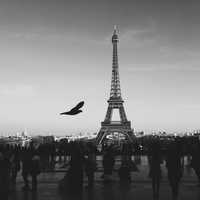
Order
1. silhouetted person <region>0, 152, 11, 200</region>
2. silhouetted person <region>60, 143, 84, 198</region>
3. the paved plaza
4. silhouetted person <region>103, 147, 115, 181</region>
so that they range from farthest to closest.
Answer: silhouetted person <region>103, 147, 115, 181</region> < the paved plaza < silhouetted person <region>60, 143, 84, 198</region> < silhouetted person <region>0, 152, 11, 200</region>

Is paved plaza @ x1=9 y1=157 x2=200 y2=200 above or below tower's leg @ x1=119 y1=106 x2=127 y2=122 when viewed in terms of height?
below

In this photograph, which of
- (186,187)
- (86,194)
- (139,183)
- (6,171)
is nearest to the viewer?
(6,171)

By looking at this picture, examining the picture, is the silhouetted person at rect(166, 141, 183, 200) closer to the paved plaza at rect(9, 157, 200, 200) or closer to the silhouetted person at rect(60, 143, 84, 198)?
the paved plaza at rect(9, 157, 200, 200)

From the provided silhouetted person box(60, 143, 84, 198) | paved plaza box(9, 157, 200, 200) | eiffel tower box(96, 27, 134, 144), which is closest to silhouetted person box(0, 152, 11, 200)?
paved plaza box(9, 157, 200, 200)

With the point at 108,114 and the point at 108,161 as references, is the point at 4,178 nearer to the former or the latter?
the point at 108,161

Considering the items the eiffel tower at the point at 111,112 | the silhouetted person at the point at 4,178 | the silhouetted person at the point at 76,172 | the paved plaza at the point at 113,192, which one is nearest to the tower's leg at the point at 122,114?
the eiffel tower at the point at 111,112

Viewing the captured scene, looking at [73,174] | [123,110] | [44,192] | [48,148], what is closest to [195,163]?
[73,174]

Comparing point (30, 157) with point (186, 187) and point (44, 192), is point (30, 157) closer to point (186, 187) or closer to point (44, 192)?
point (44, 192)

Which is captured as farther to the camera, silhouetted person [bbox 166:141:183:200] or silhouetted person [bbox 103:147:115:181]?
silhouetted person [bbox 103:147:115:181]

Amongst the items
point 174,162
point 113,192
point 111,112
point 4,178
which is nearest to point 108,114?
point 111,112

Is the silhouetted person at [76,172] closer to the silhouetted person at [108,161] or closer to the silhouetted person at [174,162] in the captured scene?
the silhouetted person at [174,162]

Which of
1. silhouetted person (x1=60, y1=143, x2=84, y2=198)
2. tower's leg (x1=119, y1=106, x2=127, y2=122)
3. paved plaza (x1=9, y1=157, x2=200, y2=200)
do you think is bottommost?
paved plaza (x1=9, y1=157, x2=200, y2=200)
